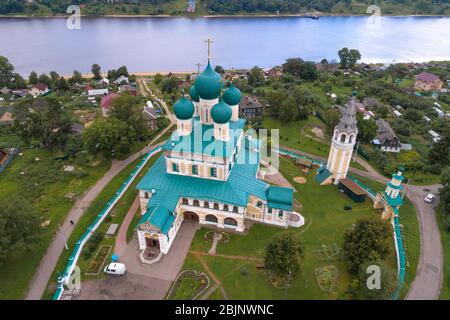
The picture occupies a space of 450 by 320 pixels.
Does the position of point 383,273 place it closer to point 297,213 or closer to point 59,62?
point 297,213

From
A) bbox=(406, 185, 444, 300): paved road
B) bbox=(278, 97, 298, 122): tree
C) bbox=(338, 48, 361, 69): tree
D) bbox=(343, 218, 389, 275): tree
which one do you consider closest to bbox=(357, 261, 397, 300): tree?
bbox=(343, 218, 389, 275): tree

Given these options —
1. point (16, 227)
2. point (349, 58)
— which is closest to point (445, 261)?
point (16, 227)

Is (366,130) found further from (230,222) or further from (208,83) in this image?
(230,222)

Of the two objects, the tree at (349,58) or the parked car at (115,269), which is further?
the tree at (349,58)

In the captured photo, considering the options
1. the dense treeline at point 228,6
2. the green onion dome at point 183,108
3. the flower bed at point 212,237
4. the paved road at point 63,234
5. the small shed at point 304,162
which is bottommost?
the paved road at point 63,234

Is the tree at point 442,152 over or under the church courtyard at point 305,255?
over

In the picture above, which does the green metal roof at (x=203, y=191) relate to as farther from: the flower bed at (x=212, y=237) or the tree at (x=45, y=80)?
the tree at (x=45, y=80)

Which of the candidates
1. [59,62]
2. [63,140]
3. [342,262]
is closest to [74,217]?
[63,140]

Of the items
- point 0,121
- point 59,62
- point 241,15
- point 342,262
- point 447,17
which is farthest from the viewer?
point 447,17

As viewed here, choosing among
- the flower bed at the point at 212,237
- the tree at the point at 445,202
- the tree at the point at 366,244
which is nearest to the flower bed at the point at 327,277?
the tree at the point at 366,244
